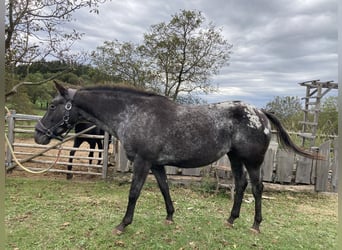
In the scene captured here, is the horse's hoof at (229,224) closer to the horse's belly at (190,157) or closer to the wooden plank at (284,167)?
the horse's belly at (190,157)

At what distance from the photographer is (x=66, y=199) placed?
4.27 meters

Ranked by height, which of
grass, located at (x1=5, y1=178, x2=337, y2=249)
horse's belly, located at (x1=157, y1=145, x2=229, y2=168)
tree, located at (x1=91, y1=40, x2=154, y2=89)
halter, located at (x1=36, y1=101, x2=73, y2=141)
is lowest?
grass, located at (x1=5, y1=178, x2=337, y2=249)

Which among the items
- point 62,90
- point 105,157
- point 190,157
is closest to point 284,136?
point 190,157

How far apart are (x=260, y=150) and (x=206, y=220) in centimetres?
129

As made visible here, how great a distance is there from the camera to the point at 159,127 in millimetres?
3061

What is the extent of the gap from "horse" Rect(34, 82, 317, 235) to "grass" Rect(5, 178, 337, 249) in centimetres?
31

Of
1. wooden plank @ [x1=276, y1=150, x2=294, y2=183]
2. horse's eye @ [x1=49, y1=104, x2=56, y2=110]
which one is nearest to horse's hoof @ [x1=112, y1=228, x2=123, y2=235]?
horse's eye @ [x1=49, y1=104, x2=56, y2=110]

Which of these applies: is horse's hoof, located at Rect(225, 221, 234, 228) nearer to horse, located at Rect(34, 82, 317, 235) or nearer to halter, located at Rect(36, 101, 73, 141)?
horse, located at Rect(34, 82, 317, 235)

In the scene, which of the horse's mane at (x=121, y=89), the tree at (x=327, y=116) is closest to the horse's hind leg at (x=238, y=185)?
the horse's mane at (x=121, y=89)

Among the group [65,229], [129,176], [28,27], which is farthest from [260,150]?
[28,27]

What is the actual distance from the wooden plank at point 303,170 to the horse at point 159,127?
2.38 metres

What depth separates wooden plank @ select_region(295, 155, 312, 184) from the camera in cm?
524

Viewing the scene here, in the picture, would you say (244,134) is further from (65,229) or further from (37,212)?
(37,212)

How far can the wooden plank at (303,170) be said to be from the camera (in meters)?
5.24
